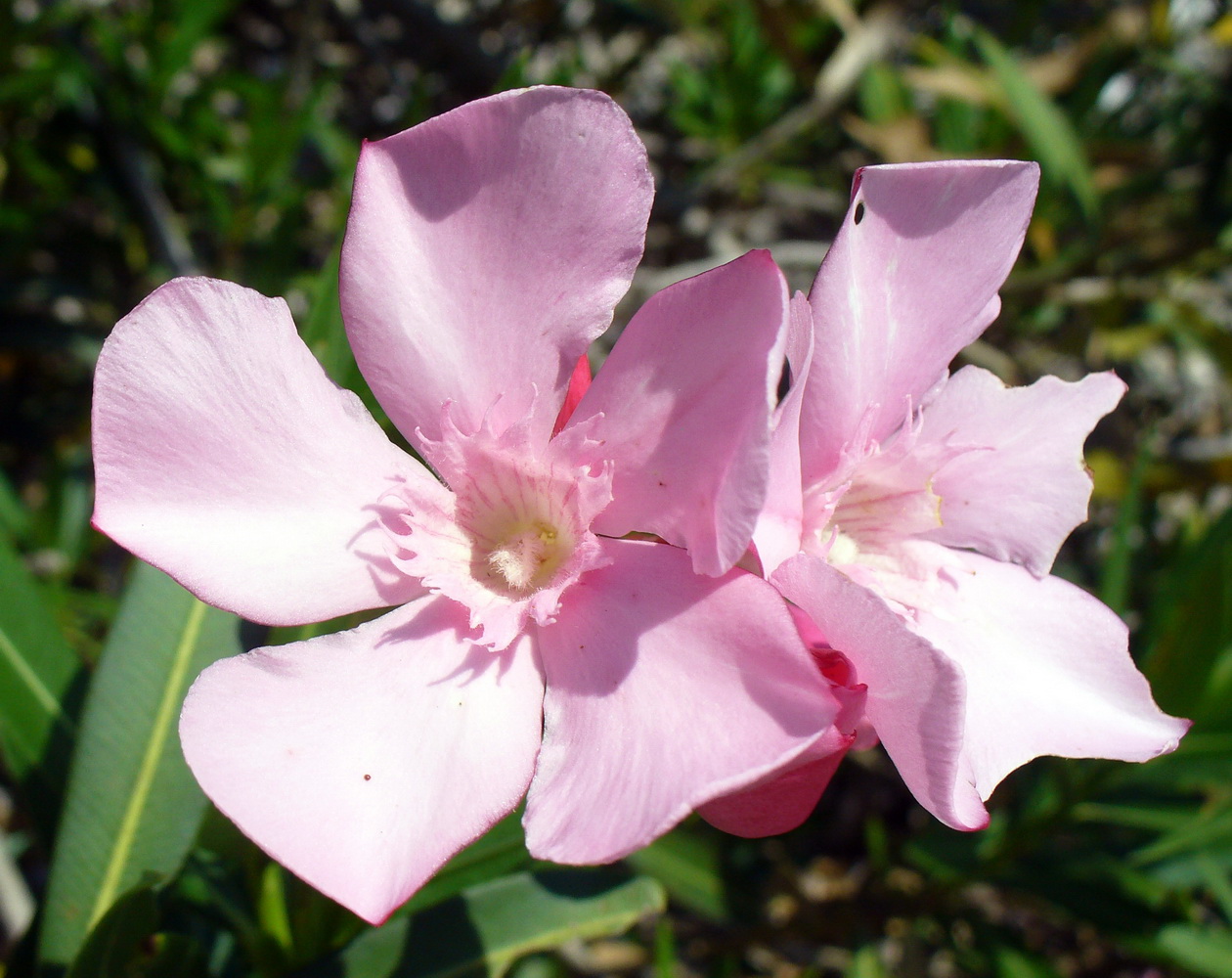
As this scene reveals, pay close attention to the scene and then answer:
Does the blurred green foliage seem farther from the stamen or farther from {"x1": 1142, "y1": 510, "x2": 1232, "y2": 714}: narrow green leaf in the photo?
the stamen

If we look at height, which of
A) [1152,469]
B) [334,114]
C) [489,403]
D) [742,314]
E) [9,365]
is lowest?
[1152,469]

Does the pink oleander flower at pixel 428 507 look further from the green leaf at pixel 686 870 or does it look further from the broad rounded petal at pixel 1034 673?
the green leaf at pixel 686 870

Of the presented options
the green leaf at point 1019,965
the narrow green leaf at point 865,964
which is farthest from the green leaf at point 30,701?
the green leaf at point 1019,965

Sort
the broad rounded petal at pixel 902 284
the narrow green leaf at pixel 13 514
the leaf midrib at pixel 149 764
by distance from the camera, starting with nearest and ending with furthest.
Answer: the broad rounded petal at pixel 902 284
the leaf midrib at pixel 149 764
the narrow green leaf at pixel 13 514

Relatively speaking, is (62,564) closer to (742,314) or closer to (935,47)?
(742,314)

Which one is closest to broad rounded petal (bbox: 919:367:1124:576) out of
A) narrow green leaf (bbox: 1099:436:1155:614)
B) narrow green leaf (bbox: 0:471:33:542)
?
narrow green leaf (bbox: 1099:436:1155:614)

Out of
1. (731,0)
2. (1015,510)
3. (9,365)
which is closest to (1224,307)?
(731,0)

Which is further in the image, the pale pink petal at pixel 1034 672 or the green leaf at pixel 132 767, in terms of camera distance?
the green leaf at pixel 132 767

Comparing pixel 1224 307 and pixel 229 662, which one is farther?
pixel 1224 307
